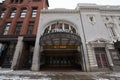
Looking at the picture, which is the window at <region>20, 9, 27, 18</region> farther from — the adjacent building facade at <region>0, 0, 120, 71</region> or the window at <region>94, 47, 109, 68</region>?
the window at <region>94, 47, 109, 68</region>

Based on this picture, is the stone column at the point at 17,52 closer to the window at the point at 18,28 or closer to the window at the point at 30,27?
the window at the point at 30,27

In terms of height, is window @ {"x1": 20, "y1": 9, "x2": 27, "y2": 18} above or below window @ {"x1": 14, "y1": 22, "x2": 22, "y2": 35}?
above

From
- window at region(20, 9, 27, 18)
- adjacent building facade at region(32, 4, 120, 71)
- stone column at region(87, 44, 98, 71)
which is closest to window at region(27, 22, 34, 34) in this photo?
adjacent building facade at region(32, 4, 120, 71)

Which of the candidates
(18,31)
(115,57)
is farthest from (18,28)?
(115,57)

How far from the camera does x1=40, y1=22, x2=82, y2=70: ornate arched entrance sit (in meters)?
11.7

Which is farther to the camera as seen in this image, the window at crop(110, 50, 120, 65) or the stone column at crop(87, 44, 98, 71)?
the window at crop(110, 50, 120, 65)

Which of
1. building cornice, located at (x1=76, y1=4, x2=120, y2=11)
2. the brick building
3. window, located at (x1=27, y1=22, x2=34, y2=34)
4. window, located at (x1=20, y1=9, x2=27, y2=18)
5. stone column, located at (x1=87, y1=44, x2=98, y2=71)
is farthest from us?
window, located at (x1=20, y1=9, x2=27, y2=18)

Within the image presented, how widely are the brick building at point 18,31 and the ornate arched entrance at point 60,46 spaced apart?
3265 millimetres

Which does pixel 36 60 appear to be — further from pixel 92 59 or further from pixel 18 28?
pixel 92 59

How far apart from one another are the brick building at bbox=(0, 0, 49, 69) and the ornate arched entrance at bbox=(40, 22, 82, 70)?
129 inches

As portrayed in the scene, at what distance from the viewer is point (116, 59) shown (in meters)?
13.0

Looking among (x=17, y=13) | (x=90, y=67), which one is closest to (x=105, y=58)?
(x=90, y=67)

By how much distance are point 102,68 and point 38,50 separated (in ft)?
36.3

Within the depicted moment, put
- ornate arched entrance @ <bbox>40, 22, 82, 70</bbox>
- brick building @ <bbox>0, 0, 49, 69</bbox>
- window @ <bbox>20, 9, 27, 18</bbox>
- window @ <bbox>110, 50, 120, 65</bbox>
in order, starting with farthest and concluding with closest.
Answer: window @ <bbox>20, 9, 27, 18</bbox> → brick building @ <bbox>0, 0, 49, 69</bbox> → window @ <bbox>110, 50, 120, 65</bbox> → ornate arched entrance @ <bbox>40, 22, 82, 70</bbox>
